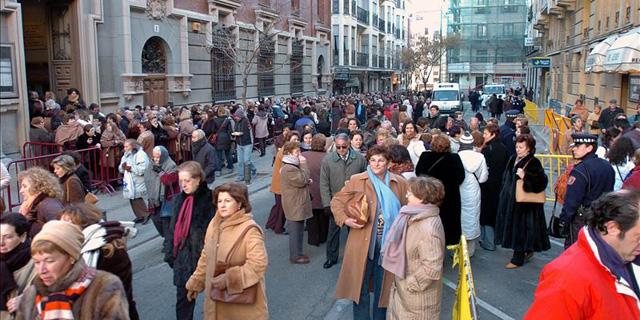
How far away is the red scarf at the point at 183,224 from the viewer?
494cm

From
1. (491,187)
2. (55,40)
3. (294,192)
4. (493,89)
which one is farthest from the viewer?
(493,89)

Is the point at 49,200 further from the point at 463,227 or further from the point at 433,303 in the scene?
the point at 463,227

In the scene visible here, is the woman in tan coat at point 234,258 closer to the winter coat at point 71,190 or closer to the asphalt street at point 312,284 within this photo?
the asphalt street at point 312,284

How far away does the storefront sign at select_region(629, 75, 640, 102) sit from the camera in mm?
18031

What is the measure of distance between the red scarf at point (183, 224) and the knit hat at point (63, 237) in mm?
1787

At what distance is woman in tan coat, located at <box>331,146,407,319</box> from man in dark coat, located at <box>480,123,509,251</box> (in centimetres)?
298

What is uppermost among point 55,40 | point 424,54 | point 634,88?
point 424,54

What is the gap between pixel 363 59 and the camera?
53.4m

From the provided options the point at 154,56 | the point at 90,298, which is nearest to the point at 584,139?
the point at 90,298

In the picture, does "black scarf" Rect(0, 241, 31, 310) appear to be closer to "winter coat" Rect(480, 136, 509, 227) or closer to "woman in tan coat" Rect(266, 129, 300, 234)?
"woman in tan coat" Rect(266, 129, 300, 234)

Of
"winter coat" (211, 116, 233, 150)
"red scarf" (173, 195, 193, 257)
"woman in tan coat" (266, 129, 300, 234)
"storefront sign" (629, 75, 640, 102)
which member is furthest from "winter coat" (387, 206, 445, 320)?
"storefront sign" (629, 75, 640, 102)

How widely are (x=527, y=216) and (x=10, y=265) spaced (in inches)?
227

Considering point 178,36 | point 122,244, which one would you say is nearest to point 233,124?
point 178,36

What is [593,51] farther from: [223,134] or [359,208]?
[359,208]
